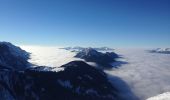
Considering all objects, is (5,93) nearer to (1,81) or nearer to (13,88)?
(1,81)

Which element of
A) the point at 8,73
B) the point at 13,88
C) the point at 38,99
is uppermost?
the point at 8,73

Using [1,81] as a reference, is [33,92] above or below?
below

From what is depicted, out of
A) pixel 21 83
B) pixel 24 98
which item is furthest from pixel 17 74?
pixel 24 98

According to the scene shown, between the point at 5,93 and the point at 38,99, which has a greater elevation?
the point at 5,93

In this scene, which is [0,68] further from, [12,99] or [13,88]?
[12,99]

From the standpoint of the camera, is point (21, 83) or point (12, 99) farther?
point (21, 83)

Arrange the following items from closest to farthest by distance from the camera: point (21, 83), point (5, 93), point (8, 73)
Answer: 1. point (5, 93)
2. point (8, 73)
3. point (21, 83)

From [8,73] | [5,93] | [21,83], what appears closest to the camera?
[5,93]

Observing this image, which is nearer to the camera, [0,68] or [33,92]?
[0,68]

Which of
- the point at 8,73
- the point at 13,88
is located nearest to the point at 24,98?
the point at 13,88
